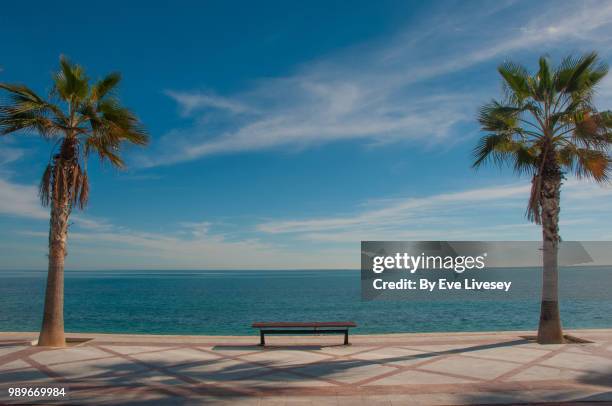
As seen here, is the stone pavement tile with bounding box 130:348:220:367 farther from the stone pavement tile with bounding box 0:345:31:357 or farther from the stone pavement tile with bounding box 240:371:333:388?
the stone pavement tile with bounding box 0:345:31:357

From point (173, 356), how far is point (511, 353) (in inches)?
339

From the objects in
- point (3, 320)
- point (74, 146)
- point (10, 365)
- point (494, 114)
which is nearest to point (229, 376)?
point (10, 365)

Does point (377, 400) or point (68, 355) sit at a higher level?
point (377, 400)

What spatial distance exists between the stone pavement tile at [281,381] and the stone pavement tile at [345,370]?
0.40 m

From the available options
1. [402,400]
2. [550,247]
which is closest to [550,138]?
[550,247]

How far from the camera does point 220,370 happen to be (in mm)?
9938

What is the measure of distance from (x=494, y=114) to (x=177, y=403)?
38.3ft

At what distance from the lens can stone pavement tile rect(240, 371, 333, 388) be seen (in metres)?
8.73

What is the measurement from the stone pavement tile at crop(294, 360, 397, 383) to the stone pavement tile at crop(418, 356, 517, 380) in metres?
1.08

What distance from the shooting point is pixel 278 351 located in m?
12.2

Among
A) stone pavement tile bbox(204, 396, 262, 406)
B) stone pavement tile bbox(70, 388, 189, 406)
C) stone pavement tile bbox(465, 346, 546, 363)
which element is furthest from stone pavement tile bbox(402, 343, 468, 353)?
stone pavement tile bbox(70, 388, 189, 406)

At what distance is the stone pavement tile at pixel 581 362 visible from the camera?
394 inches

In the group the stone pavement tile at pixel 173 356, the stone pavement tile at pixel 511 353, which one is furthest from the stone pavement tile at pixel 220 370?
the stone pavement tile at pixel 511 353

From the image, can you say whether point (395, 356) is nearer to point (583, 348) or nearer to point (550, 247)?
point (583, 348)
